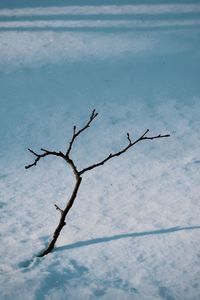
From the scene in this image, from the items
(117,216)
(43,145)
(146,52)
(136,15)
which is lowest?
(117,216)

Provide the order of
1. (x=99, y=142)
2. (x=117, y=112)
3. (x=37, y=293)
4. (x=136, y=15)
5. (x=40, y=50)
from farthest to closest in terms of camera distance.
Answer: (x=136, y=15)
(x=40, y=50)
(x=117, y=112)
(x=99, y=142)
(x=37, y=293)

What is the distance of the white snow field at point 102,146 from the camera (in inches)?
131

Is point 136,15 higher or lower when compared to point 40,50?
higher

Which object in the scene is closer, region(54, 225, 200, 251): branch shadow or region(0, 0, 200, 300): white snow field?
region(0, 0, 200, 300): white snow field

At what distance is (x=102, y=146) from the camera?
223 inches

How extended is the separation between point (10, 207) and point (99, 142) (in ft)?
7.08

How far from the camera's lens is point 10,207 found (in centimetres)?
428

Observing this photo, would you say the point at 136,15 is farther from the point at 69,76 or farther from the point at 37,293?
the point at 37,293

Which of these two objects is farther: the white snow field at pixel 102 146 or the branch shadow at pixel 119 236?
the branch shadow at pixel 119 236

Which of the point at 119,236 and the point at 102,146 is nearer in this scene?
the point at 119,236

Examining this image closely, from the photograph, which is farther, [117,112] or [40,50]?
[40,50]

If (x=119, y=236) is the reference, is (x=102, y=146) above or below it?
above

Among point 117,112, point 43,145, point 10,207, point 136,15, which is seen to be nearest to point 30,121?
point 43,145

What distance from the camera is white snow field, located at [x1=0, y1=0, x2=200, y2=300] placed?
10.9ft
